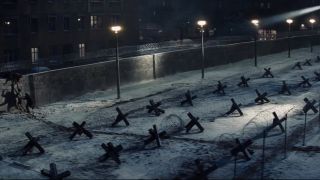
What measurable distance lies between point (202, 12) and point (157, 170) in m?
78.2

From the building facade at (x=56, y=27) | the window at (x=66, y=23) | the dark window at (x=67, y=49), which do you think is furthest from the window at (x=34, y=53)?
the window at (x=66, y=23)

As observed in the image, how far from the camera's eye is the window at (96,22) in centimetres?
5719

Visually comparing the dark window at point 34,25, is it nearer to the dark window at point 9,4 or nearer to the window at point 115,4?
the dark window at point 9,4

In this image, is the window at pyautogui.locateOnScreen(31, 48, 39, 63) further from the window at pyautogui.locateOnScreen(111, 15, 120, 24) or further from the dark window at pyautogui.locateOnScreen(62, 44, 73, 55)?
the window at pyautogui.locateOnScreen(111, 15, 120, 24)

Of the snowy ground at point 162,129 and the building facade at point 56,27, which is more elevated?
the building facade at point 56,27

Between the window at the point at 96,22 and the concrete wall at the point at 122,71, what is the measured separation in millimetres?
18674

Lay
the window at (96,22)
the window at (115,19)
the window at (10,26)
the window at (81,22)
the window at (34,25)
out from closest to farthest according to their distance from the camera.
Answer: the window at (10,26) < the window at (34,25) < the window at (81,22) < the window at (96,22) < the window at (115,19)

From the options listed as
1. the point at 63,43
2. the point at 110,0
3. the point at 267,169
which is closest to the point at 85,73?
the point at 267,169

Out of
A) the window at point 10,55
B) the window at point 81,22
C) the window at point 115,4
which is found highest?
the window at point 115,4

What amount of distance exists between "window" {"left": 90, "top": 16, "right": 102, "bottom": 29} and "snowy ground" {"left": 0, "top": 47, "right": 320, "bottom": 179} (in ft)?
80.7

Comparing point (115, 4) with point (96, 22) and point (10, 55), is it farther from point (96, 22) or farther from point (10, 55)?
point (10, 55)

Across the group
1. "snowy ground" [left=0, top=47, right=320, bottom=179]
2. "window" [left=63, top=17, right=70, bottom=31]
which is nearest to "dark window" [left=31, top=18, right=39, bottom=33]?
"window" [left=63, top=17, right=70, bottom=31]

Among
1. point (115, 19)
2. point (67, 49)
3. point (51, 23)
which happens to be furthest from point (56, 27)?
point (115, 19)

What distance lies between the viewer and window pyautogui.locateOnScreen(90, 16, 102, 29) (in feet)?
188
